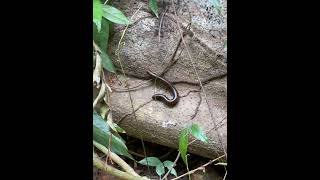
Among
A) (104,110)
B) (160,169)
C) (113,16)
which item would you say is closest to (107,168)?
(104,110)

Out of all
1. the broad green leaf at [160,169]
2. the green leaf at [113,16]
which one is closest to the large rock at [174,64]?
the broad green leaf at [160,169]

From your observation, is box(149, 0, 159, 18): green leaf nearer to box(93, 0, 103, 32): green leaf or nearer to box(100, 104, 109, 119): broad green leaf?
box(93, 0, 103, 32): green leaf

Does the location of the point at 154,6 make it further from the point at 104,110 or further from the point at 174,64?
the point at 104,110

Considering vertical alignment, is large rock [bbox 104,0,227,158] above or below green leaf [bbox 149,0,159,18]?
below

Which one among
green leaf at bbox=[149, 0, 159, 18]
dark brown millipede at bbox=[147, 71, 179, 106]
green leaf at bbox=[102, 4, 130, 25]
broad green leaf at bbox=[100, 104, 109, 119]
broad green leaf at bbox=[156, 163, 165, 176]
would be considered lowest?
broad green leaf at bbox=[156, 163, 165, 176]

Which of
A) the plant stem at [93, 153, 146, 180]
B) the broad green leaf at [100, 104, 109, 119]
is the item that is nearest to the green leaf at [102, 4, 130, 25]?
the broad green leaf at [100, 104, 109, 119]

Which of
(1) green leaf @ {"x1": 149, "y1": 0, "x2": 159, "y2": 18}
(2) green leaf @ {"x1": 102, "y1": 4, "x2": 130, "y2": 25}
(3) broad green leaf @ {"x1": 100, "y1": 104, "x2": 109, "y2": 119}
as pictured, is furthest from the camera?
(1) green leaf @ {"x1": 149, "y1": 0, "x2": 159, "y2": 18}

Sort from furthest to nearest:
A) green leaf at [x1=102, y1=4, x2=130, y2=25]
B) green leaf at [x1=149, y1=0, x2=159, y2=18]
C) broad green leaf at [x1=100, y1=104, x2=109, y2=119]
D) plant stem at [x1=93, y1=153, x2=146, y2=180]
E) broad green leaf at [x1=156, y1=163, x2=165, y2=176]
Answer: green leaf at [x1=149, y1=0, x2=159, y2=18] → broad green leaf at [x1=156, y1=163, x2=165, y2=176] → green leaf at [x1=102, y1=4, x2=130, y2=25] → broad green leaf at [x1=100, y1=104, x2=109, y2=119] → plant stem at [x1=93, y1=153, x2=146, y2=180]
